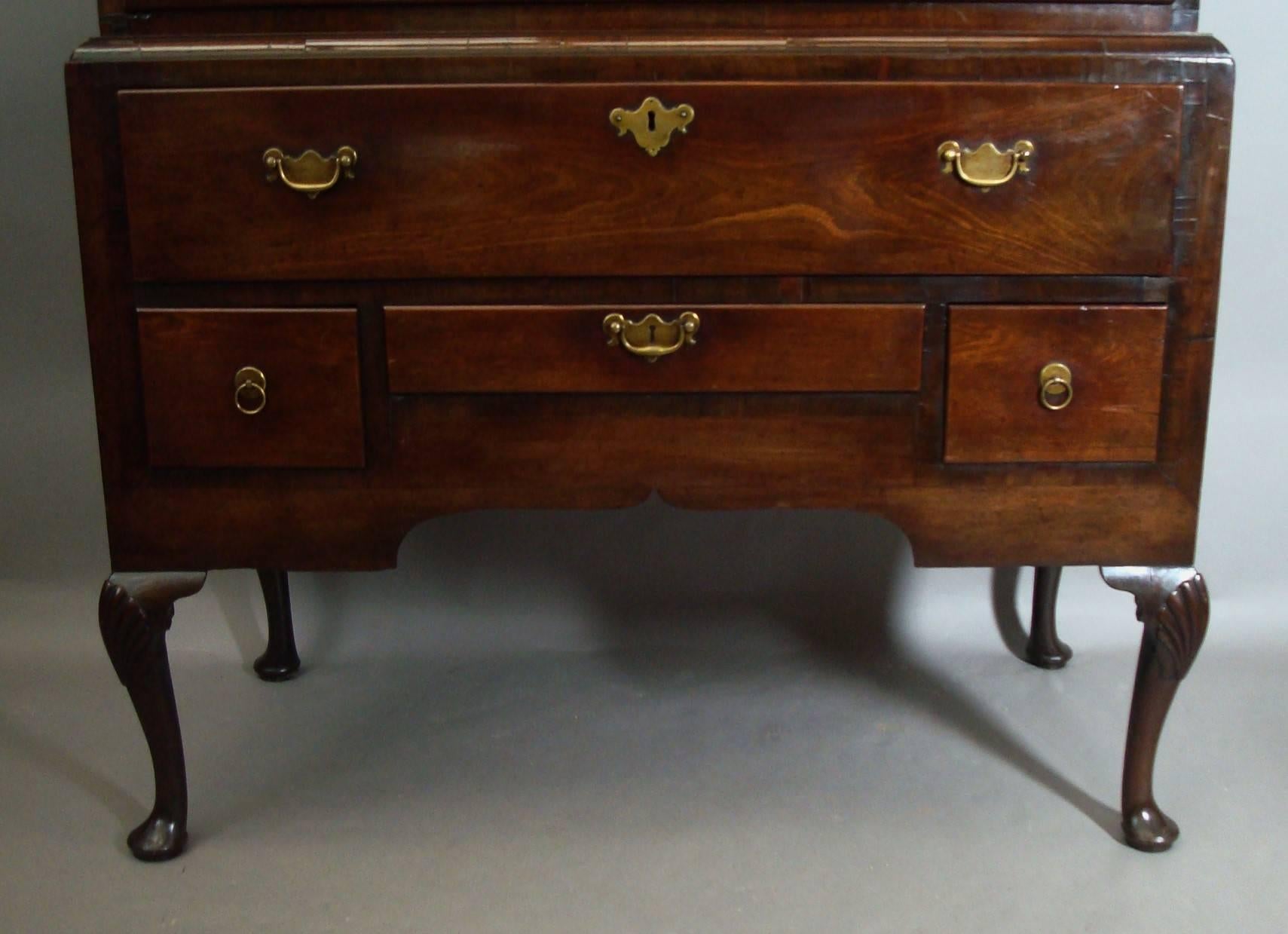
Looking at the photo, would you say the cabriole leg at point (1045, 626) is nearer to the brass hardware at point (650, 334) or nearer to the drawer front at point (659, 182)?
the drawer front at point (659, 182)

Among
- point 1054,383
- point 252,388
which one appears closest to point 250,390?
point 252,388

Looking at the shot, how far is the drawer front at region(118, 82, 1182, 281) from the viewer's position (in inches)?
54.2

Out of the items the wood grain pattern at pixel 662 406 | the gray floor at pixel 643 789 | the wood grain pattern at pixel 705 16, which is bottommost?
the gray floor at pixel 643 789

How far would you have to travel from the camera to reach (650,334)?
1.43m

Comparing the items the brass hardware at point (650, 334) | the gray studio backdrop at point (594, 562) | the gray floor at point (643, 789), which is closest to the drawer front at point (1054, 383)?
the brass hardware at point (650, 334)

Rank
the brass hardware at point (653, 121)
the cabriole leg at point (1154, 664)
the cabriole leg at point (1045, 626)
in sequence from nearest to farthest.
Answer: the brass hardware at point (653, 121)
the cabriole leg at point (1154, 664)
the cabriole leg at point (1045, 626)

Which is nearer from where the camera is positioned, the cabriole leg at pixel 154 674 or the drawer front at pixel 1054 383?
the drawer front at pixel 1054 383

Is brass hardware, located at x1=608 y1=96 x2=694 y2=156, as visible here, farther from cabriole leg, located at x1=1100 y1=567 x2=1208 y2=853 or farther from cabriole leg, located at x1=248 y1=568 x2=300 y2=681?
cabriole leg, located at x1=248 y1=568 x2=300 y2=681

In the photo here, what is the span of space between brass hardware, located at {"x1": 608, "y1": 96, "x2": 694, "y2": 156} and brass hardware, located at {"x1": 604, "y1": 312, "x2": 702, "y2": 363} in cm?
18

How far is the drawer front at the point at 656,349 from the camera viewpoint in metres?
1.42

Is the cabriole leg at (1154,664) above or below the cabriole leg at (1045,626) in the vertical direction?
above

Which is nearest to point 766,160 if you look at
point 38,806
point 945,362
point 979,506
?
point 945,362

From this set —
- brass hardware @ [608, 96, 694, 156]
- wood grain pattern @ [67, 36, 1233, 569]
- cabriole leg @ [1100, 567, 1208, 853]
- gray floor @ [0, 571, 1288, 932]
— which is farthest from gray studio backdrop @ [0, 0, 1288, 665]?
brass hardware @ [608, 96, 694, 156]

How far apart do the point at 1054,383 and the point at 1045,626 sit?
839 mm
